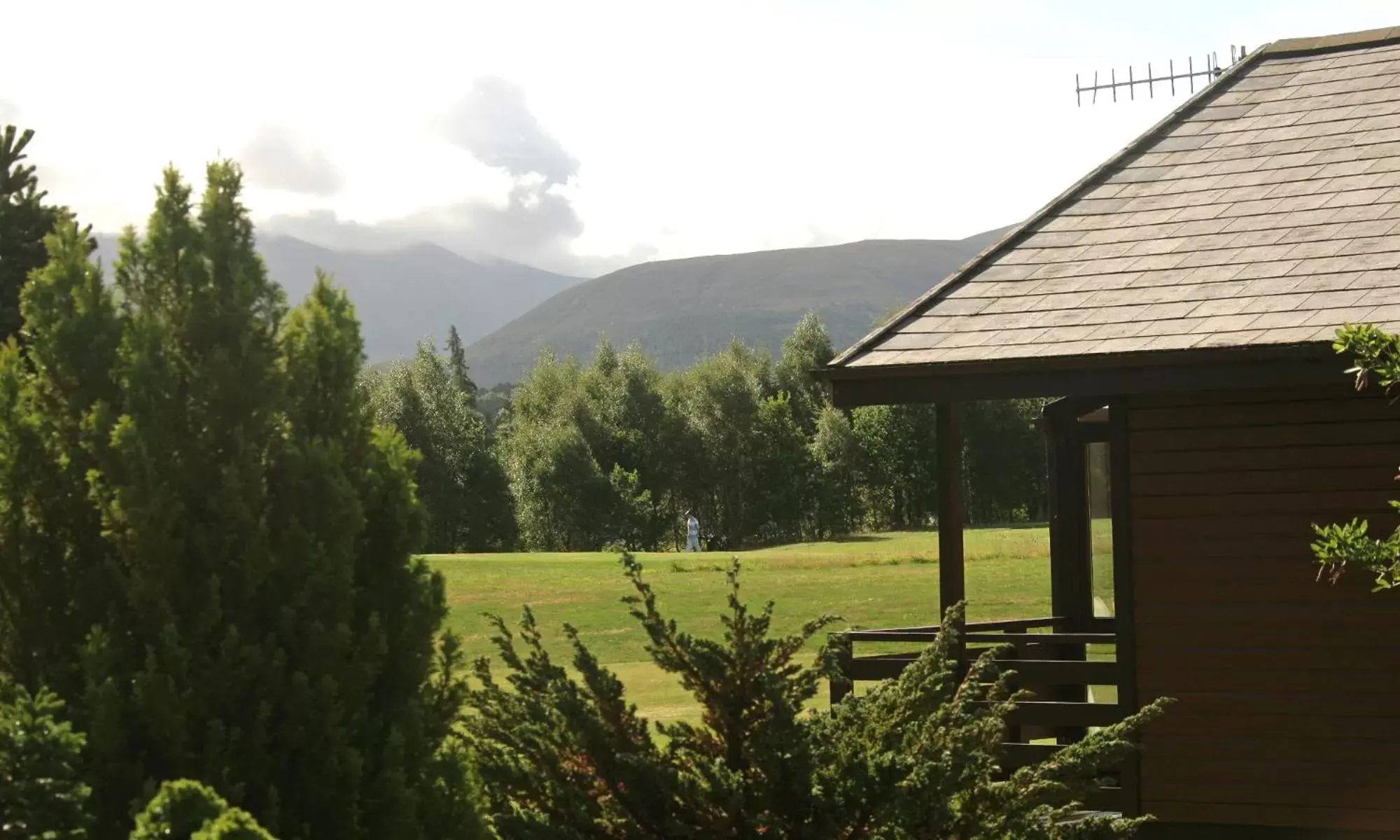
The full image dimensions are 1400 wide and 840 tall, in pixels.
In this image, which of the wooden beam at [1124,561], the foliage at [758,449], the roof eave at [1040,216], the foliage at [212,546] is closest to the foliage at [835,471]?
the foliage at [758,449]

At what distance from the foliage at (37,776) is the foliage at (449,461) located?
66.7 meters

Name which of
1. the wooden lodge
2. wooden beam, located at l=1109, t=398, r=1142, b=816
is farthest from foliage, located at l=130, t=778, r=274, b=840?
wooden beam, located at l=1109, t=398, r=1142, b=816

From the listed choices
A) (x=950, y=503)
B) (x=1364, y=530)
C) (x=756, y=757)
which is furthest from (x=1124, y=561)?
(x=756, y=757)

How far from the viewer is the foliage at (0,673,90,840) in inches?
153

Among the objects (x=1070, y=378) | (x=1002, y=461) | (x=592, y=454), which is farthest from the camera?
(x=1002, y=461)

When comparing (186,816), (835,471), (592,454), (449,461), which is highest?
(592,454)

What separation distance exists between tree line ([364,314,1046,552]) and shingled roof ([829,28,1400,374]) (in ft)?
197

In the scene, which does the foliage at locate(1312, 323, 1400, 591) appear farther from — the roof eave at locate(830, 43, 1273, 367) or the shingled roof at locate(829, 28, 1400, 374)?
the roof eave at locate(830, 43, 1273, 367)

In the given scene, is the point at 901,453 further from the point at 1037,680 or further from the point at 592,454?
the point at 1037,680

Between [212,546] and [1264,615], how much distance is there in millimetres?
6686

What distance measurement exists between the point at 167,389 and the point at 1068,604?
10.1 metres

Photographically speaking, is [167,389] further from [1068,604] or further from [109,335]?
[1068,604]

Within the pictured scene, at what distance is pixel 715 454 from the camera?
7619 cm

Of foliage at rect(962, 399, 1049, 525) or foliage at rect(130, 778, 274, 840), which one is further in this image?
foliage at rect(962, 399, 1049, 525)
